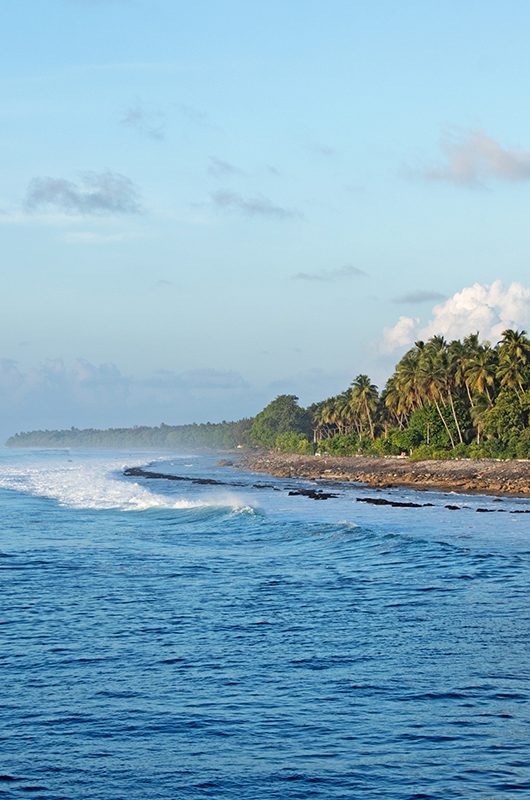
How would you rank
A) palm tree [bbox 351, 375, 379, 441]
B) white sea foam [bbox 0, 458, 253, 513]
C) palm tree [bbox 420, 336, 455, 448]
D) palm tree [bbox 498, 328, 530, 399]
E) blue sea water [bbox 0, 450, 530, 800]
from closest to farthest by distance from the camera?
blue sea water [bbox 0, 450, 530, 800] → white sea foam [bbox 0, 458, 253, 513] → palm tree [bbox 498, 328, 530, 399] → palm tree [bbox 420, 336, 455, 448] → palm tree [bbox 351, 375, 379, 441]

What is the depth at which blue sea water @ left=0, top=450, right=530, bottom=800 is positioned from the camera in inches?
434

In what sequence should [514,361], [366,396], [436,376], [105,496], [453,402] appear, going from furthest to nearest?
[366,396] < [453,402] < [436,376] < [514,361] < [105,496]

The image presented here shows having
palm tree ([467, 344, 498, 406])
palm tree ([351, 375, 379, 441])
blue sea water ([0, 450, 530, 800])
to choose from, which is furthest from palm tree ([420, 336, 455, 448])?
blue sea water ([0, 450, 530, 800])

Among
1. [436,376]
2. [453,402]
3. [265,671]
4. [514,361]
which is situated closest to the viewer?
[265,671]

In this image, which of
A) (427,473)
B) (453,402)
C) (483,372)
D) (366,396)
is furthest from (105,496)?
(366,396)

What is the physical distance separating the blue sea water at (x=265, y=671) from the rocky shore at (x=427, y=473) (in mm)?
39720

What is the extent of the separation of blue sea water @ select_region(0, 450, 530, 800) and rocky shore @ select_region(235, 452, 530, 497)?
39.7 m

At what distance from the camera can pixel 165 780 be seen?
1080 cm

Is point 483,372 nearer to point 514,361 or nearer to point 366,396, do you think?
point 514,361

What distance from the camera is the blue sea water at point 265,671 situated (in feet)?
36.2

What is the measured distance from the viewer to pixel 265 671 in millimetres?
15711

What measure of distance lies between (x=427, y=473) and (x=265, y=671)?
7380 cm

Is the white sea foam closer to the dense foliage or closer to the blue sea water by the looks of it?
the blue sea water

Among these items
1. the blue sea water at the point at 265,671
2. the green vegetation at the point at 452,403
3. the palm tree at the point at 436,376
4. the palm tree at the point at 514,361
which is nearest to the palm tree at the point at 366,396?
the green vegetation at the point at 452,403
